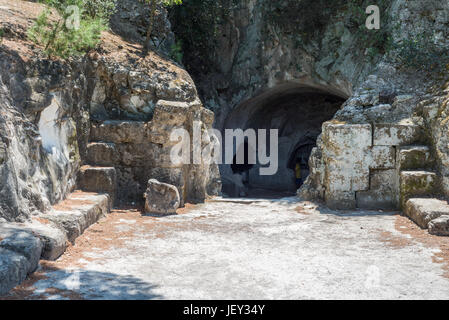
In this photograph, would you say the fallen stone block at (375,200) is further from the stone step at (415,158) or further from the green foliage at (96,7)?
the green foliage at (96,7)

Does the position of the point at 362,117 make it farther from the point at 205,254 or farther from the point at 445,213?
the point at 205,254

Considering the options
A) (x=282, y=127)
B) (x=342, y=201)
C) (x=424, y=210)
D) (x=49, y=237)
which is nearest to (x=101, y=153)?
(x=49, y=237)

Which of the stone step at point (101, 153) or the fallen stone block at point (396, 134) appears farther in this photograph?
the stone step at point (101, 153)

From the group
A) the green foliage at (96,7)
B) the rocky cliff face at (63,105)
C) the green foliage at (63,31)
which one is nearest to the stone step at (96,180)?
the rocky cliff face at (63,105)

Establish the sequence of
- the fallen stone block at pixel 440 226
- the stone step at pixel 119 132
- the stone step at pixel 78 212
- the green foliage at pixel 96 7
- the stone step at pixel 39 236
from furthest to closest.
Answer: the green foliage at pixel 96 7, the stone step at pixel 119 132, the fallen stone block at pixel 440 226, the stone step at pixel 78 212, the stone step at pixel 39 236

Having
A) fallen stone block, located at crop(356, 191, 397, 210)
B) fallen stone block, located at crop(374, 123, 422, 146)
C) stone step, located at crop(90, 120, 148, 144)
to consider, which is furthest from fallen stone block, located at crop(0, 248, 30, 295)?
fallen stone block, located at crop(374, 123, 422, 146)

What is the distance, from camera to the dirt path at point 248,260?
11.2ft

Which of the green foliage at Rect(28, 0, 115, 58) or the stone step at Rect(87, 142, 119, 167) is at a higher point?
the green foliage at Rect(28, 0, 115, 58)

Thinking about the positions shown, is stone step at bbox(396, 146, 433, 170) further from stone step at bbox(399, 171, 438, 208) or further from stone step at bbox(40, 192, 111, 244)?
stone step at bbox(40, 192, 111, 244)

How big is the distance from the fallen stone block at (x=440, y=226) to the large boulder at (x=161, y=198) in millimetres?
3693

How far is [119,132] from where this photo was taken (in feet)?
24.4

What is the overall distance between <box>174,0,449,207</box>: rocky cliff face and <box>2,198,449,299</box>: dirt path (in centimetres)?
126

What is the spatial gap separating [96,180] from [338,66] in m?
7.26

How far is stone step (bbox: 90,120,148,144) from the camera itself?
Result: 7414mm
